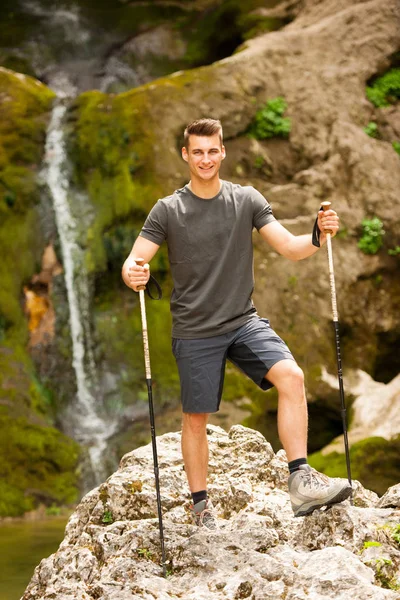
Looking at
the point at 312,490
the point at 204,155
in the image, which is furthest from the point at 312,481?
the point at 204,155

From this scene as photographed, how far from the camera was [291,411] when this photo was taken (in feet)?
15.4

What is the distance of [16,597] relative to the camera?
23.0 ft

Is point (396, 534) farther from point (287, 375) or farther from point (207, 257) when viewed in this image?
point (207, 257)

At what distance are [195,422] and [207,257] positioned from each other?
3.29ft

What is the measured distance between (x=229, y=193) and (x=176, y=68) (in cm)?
1511

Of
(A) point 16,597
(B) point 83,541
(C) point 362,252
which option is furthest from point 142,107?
(B) point 83,541

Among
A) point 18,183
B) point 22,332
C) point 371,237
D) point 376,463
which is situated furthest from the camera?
point 371,237

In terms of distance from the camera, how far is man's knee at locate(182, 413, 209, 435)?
16.4 feet

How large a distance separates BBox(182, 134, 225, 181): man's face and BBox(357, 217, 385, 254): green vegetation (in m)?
9.33

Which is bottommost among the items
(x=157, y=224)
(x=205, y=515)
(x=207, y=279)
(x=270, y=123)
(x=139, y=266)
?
(x=205, y=515)

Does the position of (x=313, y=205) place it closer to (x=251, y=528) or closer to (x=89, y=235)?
(x=89, y=235)

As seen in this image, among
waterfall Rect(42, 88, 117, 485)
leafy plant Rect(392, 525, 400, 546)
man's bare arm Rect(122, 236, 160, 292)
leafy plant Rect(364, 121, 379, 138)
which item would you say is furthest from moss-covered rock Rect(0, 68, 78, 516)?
leafy plant Rect(392, 525, 400, 546)

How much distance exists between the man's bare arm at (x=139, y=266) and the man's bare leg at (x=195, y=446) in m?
0.87

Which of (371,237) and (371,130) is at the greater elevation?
(371,130)
